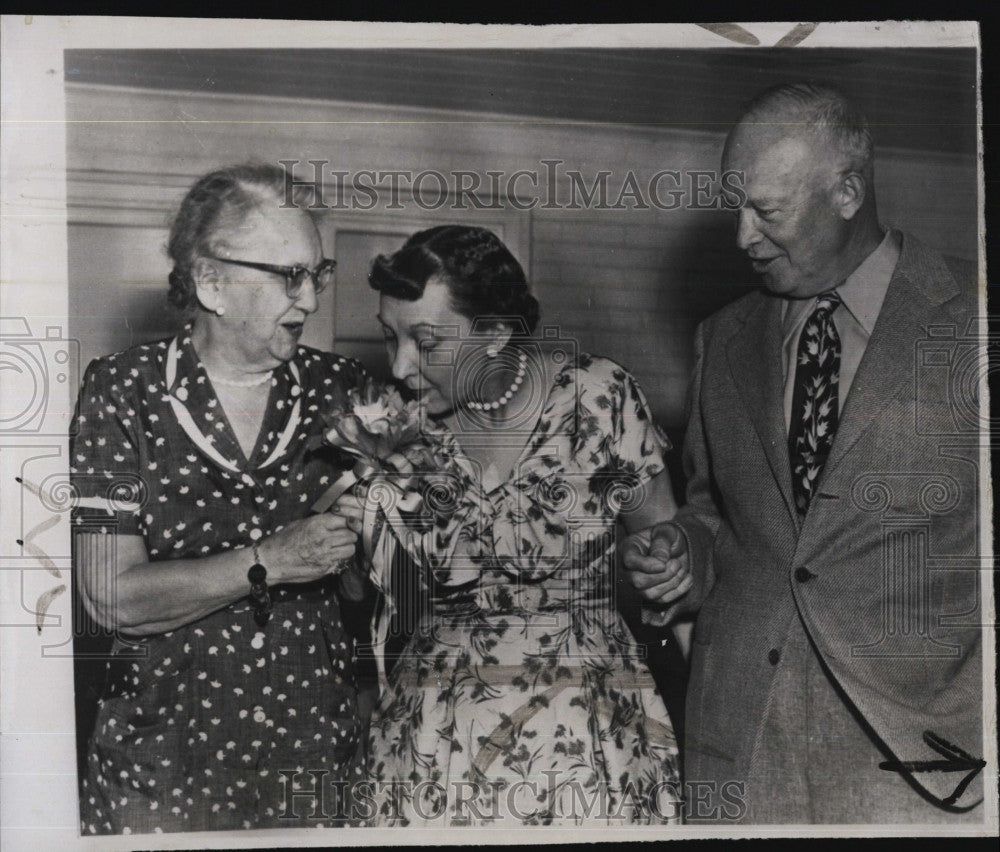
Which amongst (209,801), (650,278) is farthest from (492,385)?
(209,801)

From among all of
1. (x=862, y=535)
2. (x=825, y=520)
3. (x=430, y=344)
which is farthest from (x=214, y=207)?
(x=862, y=535)

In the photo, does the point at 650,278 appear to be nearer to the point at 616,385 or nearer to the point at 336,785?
the point at 616,385

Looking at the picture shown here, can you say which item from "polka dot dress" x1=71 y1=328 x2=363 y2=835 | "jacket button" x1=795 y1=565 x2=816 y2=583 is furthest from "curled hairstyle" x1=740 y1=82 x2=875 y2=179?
"polka dot dress" x1=71 y1=328 x2=363 y2=835

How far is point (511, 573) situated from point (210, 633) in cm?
68

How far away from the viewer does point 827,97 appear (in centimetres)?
234

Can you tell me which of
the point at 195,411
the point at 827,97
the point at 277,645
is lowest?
the point at 277,645

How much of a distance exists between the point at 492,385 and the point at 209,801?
1.14 meters

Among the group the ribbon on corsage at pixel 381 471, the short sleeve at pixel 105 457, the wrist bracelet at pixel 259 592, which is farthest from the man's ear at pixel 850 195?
the short sleeve at pixel 105 457

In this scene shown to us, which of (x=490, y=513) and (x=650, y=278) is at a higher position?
(x=650, y=278)

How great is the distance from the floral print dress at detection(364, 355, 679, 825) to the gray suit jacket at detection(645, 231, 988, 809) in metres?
0.14

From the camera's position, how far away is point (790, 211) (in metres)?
2.29

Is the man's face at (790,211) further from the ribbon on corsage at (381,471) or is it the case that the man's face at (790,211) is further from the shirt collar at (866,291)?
the ribbon on corsage at (381,471)

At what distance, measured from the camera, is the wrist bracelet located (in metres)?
2.24

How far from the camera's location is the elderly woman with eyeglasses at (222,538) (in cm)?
225
